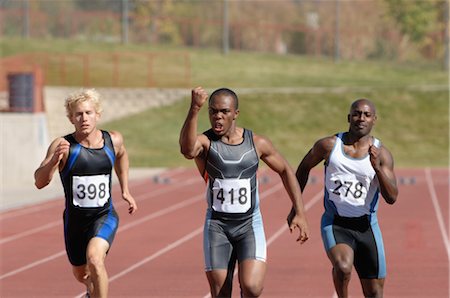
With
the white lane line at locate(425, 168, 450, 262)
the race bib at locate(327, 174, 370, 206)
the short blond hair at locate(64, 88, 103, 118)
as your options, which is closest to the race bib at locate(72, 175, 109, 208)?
the short blond hair at locate(64, 88, 103, 118)

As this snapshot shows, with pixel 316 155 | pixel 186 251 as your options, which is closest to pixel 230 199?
pixel 316 155

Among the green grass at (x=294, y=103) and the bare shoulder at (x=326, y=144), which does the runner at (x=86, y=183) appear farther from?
the green grass at (x=294, y=103)

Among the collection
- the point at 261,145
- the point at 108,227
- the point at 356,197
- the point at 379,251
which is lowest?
the point at 379,251

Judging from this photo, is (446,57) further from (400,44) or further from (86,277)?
(86,277)

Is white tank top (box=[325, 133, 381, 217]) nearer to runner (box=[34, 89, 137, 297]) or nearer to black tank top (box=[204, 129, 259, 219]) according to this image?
black tank top (box=[204, 129, 259, 219])

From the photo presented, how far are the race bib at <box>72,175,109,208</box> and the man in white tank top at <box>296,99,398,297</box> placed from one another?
1.68m

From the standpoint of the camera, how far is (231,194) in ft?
28.6

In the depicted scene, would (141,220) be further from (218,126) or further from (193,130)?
(193,130)

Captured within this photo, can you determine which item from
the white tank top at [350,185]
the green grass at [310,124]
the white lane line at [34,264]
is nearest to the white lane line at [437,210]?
the white lane line at [34,264]

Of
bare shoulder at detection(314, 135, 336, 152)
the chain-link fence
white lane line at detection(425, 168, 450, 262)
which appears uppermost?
the chain-link fence

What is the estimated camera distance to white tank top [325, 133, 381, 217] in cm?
923

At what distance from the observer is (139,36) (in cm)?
8394

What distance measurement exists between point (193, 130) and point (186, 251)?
756cm

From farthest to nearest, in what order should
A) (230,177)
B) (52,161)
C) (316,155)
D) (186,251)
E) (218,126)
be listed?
(186,251) → (316,155) → (52,161) → (230,177) → (218,126)
